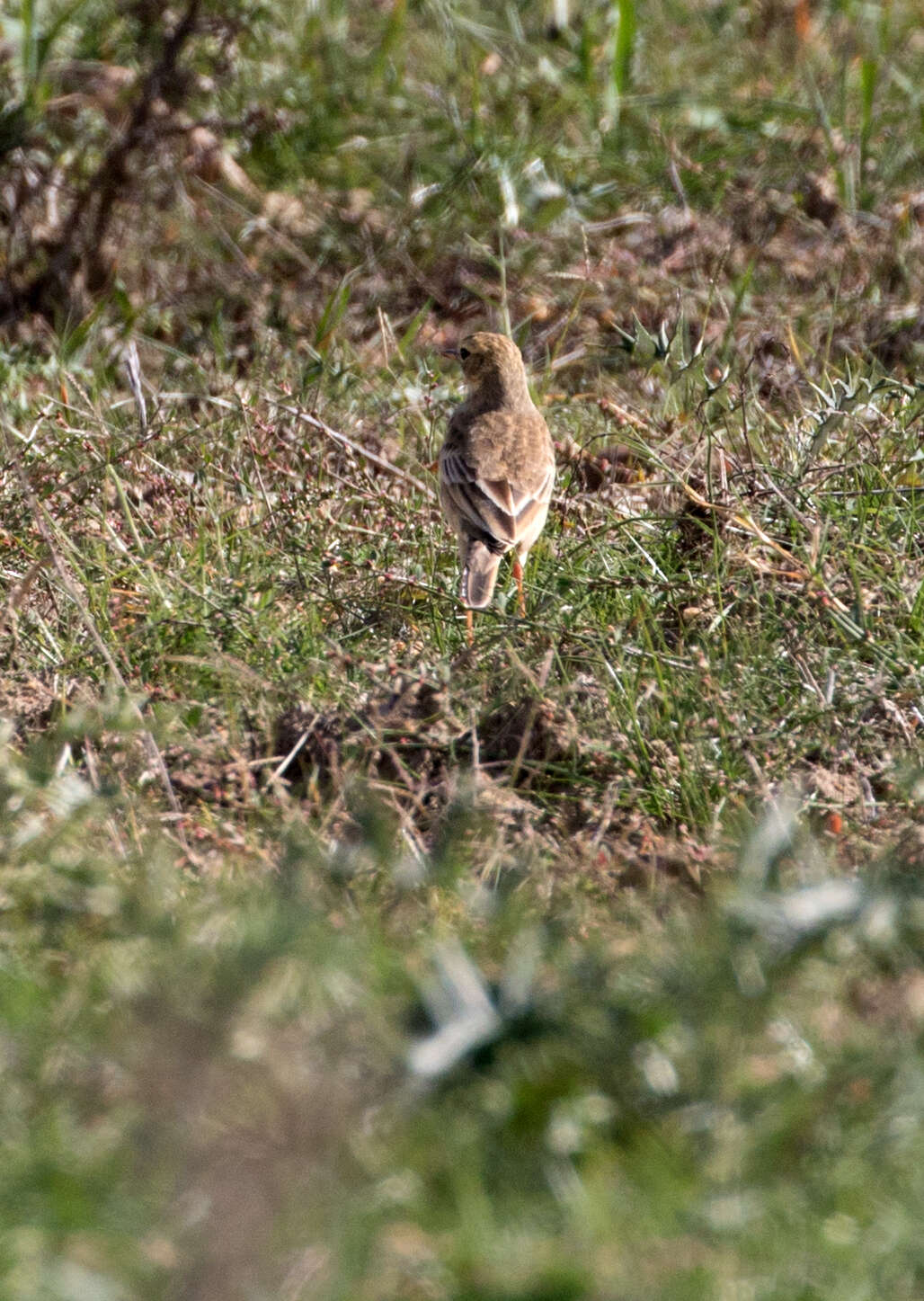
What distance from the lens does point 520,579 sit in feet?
15.9

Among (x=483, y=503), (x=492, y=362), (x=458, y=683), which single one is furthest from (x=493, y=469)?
(x=458, y=683)

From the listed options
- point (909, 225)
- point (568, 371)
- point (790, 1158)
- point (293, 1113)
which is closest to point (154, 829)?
point (293, 1113)

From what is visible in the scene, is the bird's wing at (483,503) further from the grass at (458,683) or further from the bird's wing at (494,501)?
the grass at (458,683)

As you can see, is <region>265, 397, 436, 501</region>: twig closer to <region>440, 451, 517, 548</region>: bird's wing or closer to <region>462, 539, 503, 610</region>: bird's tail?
<region>440, 451, 517, 548</region>: bird's wing

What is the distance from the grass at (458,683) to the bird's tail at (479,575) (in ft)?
0.35

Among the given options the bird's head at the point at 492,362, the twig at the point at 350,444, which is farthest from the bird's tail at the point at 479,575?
the bird's head at the point at 492,362

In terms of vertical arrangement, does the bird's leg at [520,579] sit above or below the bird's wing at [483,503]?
below

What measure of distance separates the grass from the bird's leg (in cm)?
5

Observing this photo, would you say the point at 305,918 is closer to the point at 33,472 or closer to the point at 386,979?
the point at 386,979

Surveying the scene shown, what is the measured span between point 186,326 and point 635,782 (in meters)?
4.18

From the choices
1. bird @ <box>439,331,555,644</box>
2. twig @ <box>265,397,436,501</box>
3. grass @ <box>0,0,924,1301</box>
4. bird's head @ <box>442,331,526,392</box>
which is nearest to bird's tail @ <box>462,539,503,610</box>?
bird @ <box>439,331,555,644</box>

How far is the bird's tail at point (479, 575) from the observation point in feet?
15.3

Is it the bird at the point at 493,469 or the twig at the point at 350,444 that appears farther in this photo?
the twig at the point at 350,444

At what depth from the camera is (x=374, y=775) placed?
12.8 ft
